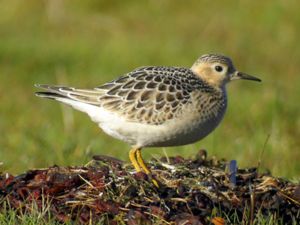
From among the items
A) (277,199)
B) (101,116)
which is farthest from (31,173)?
(277,199)

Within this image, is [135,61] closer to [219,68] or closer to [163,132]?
[219,68]

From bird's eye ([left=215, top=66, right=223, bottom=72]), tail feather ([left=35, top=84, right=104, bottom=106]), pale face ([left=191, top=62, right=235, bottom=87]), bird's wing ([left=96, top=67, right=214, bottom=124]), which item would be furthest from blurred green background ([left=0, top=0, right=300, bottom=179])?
bird's eye ([left=215, top=66, right=223, bottom=72])

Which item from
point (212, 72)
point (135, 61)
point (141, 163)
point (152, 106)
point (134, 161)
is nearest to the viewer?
point (141, 163)

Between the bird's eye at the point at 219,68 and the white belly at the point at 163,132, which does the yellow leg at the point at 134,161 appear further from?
the bird's eye at the point at 219,68

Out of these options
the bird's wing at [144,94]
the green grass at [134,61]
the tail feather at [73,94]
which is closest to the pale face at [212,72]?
the bird's wing at [144,94]

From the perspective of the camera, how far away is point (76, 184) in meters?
6.51

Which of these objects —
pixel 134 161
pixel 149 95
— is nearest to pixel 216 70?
pixel 149 95

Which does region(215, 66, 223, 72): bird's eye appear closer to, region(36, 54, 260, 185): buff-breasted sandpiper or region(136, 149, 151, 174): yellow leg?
region(36, 54, 260, 185): buff-breasted sandpiper

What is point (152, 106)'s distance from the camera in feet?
24.0

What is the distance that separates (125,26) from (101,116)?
9182 mm

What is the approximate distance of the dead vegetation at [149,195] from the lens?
613 cm

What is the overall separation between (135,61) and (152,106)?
22.8 ft

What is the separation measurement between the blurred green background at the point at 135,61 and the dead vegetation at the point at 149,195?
1481 mm

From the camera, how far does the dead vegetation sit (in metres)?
6.13
